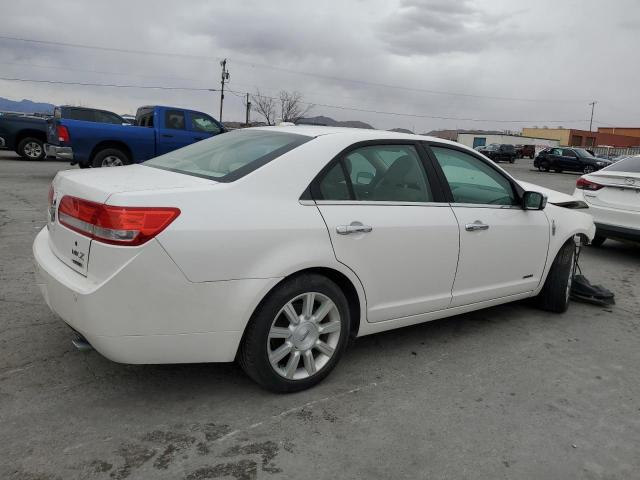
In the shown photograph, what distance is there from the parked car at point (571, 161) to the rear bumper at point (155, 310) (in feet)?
103

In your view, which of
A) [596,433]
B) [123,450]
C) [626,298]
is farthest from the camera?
[626,298]

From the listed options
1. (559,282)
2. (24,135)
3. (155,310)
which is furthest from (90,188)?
(24,135)

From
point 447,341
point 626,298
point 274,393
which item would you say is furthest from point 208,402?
point 626,298

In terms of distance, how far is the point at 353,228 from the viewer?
3.14 metres

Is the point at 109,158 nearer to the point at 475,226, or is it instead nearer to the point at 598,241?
the point at 598,241

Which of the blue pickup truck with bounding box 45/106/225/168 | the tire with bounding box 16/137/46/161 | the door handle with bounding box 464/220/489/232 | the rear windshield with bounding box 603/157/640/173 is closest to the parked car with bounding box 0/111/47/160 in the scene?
the tire with bounding box 16/137/46/161

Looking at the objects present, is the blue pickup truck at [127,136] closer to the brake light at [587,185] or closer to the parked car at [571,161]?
the brake light at [587,185]

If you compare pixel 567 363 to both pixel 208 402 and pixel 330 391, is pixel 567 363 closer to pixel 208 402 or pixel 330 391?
pixel 330 391

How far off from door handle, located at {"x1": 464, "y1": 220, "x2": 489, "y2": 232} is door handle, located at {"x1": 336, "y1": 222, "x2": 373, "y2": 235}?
36.1 inches

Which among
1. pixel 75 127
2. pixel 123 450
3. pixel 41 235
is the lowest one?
pixel 123 450

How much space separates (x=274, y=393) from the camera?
308 cm

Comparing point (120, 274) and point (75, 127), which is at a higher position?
point (75, 127)

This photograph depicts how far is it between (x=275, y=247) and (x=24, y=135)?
1661 centimetres

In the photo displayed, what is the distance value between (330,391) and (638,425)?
1724 mm
